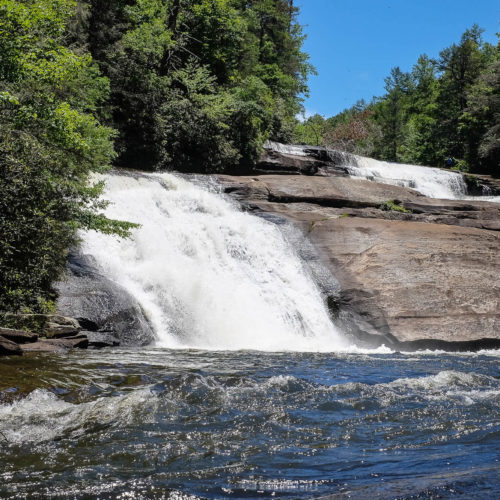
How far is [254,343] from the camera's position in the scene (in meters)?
13.0

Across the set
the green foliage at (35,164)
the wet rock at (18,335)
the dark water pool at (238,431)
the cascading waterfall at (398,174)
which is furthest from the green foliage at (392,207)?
the wet rock at (18,335)

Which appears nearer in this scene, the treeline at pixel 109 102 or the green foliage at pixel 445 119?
the treeline at pixel 109 102

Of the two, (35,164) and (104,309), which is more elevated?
(35,164)

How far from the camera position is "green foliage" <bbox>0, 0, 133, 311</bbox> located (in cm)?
980

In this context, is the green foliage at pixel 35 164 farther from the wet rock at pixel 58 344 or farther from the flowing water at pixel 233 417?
the flowing water at pixel 233 417

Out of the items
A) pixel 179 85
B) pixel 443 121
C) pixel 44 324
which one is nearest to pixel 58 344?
pixel 44 324

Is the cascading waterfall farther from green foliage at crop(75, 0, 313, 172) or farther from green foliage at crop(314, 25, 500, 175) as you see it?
green foliage at crop(314, 25, 500, 175)

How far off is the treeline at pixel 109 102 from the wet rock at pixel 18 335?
102cm

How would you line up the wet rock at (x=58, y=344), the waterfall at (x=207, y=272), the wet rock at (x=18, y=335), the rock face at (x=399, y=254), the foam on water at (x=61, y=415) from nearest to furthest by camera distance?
the foam on water at (x=61, y=415), the wet rock at (x=18, y=335), the wet rock at (x=58, y=344), the waterfall at (x=207, y=272), the rock face at (x=399, y=254)

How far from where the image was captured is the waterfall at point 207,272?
42.7 ft

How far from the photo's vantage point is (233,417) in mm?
5703

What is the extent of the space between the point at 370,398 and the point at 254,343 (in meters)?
6.42

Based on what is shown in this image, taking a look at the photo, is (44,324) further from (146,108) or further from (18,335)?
(146,108)

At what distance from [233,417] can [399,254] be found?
39.2ft
